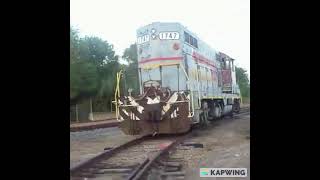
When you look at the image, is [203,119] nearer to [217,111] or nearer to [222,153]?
[217,111]

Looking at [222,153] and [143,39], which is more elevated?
[143,39]

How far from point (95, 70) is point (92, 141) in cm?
147

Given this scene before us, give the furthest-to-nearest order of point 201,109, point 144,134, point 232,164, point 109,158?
point 201,109
point 144,134
point 109,158
point 232,164

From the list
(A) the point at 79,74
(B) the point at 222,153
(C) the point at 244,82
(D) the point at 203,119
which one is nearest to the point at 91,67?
(A) the point at 79,74

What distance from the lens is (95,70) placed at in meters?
4.67

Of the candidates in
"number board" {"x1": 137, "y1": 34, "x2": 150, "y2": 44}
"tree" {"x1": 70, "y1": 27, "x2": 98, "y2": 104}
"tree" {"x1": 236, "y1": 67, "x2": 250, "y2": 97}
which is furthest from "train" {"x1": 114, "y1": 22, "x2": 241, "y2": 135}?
"tree" {"x1": 236, "y1": 67, "x2": 250, "y2": 97}

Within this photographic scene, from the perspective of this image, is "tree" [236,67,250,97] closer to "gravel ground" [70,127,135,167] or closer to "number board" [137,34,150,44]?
"number board" [137,34,150,44]
